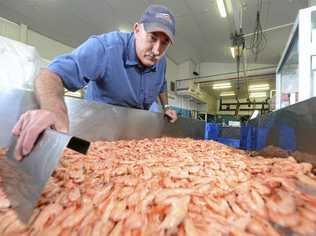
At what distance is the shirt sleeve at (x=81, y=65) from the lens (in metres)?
1.11

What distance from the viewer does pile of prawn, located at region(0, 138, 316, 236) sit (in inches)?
18.2

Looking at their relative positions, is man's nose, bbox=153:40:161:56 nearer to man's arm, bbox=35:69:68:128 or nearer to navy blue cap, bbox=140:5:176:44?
navy blue cap, bbox=140:5:176:44

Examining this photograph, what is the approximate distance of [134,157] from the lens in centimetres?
103

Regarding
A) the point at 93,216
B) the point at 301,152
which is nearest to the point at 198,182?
the point at 93,216

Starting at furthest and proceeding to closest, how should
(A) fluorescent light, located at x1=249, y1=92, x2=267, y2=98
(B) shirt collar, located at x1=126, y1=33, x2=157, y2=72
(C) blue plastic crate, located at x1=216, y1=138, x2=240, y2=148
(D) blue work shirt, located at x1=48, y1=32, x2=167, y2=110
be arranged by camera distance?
(A) fluorescent light, located at x1=249, y1=92, x2=267, y2=98 → (C) blue plastic crate, located at x1=216, y1=138, x2=240, y2=148 → (B) shirt collar, located at x1=126, y1=33, x2=157, y2=72 → (D) blue work shirt, located at x1=48, y1=32, x2=167, y2=110

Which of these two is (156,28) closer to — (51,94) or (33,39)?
(51,94)

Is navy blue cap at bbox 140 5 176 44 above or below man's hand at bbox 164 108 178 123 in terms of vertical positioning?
above

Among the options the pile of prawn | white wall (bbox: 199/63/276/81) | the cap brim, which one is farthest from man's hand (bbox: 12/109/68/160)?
white wall (bbox: 199/63/276/81)

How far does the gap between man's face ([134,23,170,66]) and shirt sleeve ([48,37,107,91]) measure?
256mm

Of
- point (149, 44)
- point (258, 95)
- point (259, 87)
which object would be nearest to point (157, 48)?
point (149, 44)

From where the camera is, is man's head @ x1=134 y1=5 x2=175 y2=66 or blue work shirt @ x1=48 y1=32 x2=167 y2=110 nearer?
blue work shirt @ x1=48 y1=32 x2=167 y2=110

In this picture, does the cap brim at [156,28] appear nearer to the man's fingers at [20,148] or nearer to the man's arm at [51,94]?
the man's arm at [51,94]

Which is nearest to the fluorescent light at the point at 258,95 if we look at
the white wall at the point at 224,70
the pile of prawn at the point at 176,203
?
the white wall at the point at 224,70

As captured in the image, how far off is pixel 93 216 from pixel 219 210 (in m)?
0.29
